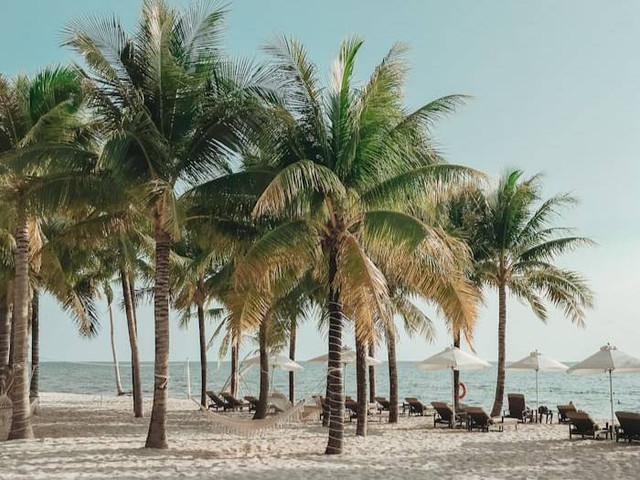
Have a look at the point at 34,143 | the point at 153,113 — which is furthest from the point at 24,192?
the point at 153,113

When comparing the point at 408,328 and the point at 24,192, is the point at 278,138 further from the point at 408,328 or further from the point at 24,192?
the point at 408,328

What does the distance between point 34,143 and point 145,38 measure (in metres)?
3.01

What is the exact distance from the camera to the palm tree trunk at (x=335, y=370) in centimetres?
1123

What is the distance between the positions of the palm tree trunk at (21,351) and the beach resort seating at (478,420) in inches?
361

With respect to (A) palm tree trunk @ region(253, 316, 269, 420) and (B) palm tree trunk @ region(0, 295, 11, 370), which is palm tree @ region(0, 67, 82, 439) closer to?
(B) palm tree trunk @ region(0, 295, 11, 370)

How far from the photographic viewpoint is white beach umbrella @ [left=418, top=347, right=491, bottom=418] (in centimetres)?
1669

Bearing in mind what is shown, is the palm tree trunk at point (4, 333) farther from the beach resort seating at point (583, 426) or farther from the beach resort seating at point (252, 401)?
the beach resort seating at point (583, 426)

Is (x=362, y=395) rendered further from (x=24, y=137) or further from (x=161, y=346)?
(x=24, y=137)

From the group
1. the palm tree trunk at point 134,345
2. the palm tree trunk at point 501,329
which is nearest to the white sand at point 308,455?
the palm tree trunk at point 134,345

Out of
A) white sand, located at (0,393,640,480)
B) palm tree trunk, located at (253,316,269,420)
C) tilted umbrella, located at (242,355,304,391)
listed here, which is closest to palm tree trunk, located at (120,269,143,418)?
white sand, located at (0,393,640,480)

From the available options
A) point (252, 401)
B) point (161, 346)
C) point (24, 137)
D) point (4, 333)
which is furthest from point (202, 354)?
point (24, 137)

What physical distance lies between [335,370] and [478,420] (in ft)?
18.2

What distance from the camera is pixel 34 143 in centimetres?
Answer: 1260

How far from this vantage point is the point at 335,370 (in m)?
11.3
